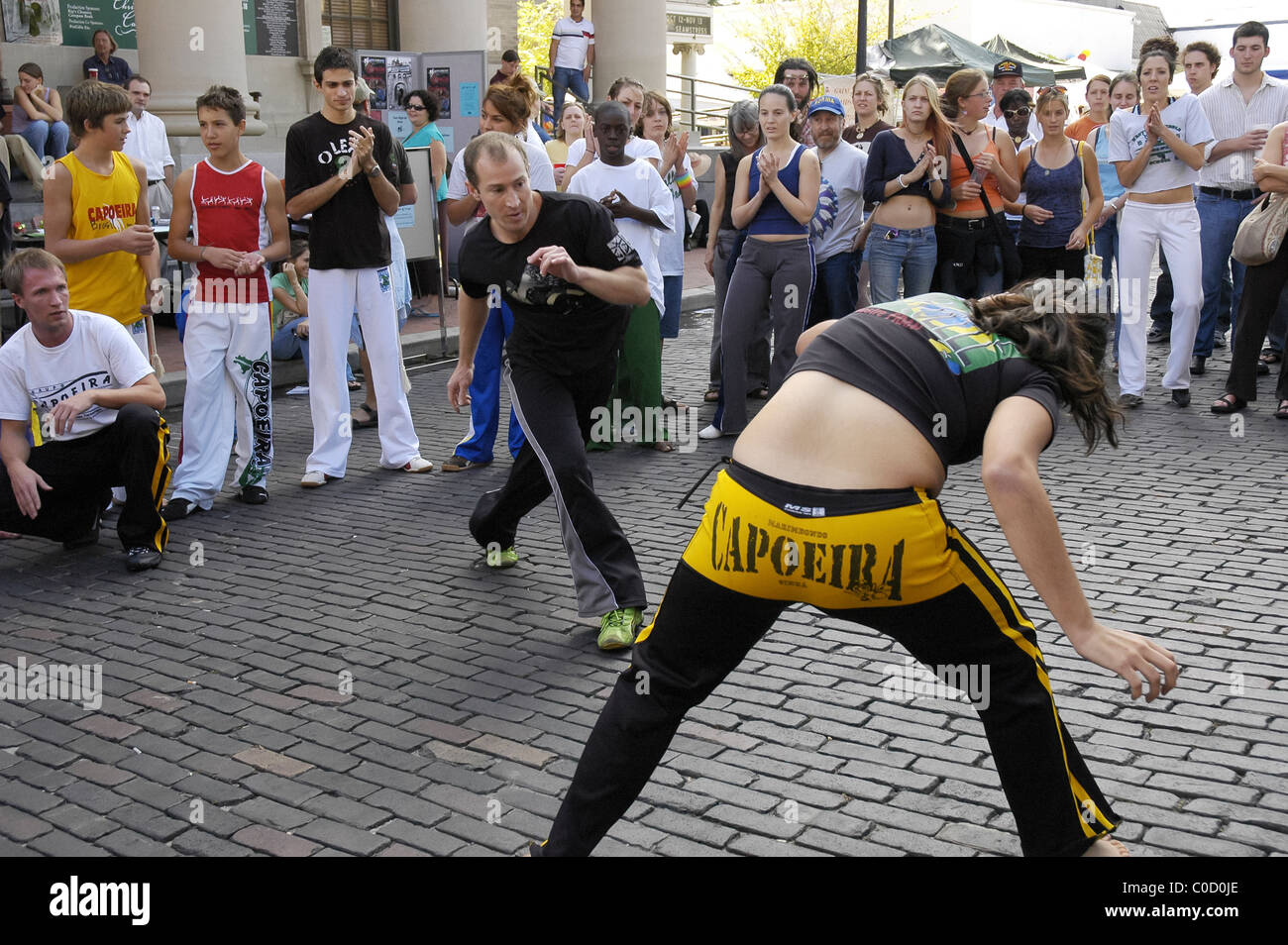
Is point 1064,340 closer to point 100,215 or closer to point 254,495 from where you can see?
point 254,495

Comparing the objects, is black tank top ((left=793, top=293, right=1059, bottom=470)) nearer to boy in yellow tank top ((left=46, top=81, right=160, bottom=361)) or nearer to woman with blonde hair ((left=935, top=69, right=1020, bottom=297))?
boy in yellow tank top ((left=46, top=81, right=160, bottom=361))

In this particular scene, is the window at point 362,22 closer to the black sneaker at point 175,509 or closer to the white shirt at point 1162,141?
the white shirt at point 1162,141

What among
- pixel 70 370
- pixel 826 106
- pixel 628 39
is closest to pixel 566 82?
pixel 628 39

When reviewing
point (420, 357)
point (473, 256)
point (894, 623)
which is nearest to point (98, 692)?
point (473, 256)

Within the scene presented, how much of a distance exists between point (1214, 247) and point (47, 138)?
12.0m

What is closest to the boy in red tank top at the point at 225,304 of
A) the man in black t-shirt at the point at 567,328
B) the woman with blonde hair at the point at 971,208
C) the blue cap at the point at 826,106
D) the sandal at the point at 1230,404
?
the man in black t-shirt at the point at 567,328

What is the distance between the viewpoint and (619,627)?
207 inches

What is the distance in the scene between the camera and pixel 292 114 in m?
20.3

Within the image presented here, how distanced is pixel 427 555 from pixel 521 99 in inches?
141

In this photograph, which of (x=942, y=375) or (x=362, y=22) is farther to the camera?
(x=362, y=22)

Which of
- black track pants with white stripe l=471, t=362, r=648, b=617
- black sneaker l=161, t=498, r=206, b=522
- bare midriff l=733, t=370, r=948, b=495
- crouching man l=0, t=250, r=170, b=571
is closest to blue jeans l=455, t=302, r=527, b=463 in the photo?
black sneaker l=161, t=498, r=206, b=522

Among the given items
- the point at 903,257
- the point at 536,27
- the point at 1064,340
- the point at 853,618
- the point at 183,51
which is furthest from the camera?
the point at 536,27

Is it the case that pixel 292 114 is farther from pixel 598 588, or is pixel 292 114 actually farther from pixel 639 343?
pixel 598 588

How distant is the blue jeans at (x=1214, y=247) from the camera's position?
395 inches
